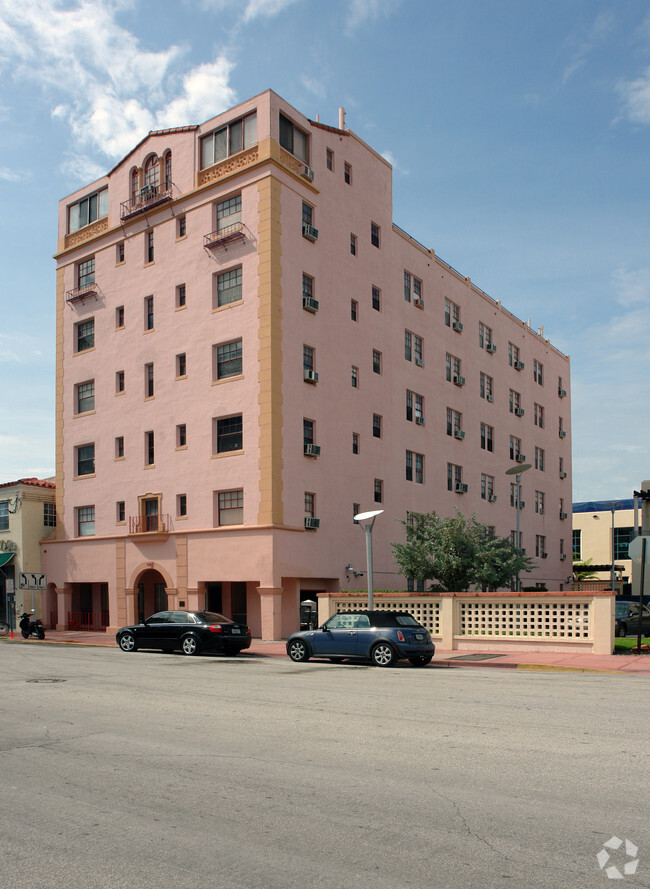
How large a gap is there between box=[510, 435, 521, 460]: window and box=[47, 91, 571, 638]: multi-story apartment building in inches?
296

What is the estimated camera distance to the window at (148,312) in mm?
37562

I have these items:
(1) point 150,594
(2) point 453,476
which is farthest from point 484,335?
(1) point 150,594

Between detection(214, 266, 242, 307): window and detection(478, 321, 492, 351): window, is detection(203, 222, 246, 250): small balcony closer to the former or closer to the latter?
detection(214, 266, 242, 307): window

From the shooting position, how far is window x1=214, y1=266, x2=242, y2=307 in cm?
3372

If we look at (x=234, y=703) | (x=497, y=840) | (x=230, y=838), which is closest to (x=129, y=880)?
(x=230, y=838)

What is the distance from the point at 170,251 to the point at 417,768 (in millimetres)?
31992

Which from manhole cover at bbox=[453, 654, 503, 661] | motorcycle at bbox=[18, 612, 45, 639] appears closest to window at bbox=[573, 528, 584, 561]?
motorcycle at bbox=[18, 612, 45, 639]

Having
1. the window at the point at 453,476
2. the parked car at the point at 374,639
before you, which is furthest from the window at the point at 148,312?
the parked car at the point at 374,639

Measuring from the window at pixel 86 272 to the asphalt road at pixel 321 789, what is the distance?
101 ft

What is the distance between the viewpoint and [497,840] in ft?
19.5

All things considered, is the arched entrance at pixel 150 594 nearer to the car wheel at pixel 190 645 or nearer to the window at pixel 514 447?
the car wheel at pixel 190 645

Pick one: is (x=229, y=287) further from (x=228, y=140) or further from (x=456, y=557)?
(x=456, y=557)

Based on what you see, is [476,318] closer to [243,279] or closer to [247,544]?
[243,279]

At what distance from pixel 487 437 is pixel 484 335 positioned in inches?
255
